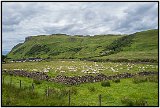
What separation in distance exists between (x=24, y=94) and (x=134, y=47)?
161213 mm

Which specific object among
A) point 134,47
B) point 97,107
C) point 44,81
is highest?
point 134,47

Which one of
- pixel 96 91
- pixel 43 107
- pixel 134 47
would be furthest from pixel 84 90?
pixel 134 47

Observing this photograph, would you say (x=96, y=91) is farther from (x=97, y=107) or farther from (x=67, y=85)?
(x=97, y=107)

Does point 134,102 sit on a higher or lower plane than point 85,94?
lower

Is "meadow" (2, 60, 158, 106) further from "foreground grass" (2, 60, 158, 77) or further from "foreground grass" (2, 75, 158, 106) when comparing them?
"foreground grass" (2, 60, 158, 77)

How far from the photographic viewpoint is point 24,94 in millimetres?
24750

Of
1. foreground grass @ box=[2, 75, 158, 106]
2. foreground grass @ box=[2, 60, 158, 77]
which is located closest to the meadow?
foreground grass @ box=[2, 75, 158, 106]

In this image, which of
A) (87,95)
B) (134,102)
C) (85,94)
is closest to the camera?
(134,102)

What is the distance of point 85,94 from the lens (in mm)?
28078

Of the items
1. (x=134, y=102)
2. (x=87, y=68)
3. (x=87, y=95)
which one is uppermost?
(x=87, y=68)

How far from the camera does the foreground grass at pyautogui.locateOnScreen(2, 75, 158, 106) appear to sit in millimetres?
22688

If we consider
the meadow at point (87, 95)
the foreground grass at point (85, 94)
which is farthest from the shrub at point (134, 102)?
the foreground grass at point (85, 94)

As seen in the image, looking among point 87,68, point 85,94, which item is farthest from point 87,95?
point 87,68

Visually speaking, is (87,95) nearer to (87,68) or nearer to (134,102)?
(134,102)
